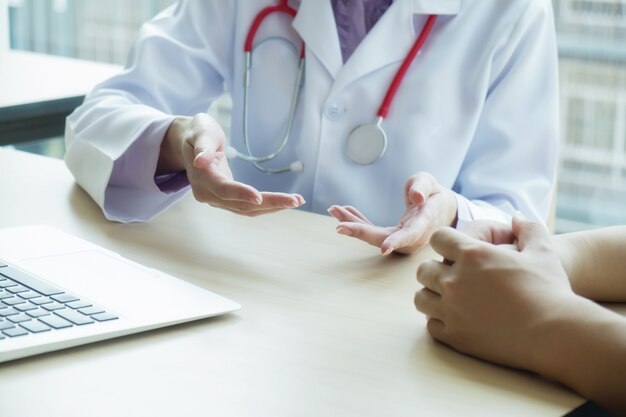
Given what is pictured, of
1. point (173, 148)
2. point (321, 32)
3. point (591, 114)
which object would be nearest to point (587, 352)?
point (173, 148)

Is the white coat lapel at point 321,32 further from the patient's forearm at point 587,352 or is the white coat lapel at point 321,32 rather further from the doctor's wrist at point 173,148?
the patient's forearm at point 587,352

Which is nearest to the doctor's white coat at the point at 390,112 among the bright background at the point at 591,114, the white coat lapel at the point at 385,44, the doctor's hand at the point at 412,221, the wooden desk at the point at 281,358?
the white coat lapel at the point at 385,44

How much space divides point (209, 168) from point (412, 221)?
0.76 ft

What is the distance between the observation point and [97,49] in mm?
3820

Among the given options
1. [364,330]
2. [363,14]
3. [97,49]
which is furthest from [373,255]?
[97,49]

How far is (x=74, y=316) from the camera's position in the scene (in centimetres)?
76

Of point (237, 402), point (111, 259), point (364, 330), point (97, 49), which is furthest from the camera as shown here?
point (97, 49)

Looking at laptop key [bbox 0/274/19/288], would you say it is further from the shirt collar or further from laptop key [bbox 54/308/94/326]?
the shirt collar

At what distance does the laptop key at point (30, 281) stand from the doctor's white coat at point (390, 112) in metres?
0.29

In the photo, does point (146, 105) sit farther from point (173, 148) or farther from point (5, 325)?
point (5, 325)

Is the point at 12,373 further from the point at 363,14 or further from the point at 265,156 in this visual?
the point at 363,14

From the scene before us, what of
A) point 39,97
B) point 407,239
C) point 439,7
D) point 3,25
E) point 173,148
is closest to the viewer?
point 407,239

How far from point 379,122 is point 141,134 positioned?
0.32 m

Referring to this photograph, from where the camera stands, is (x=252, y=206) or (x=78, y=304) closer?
(x=78, y=304)
